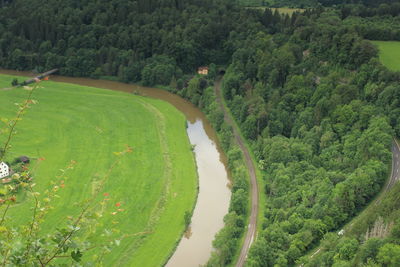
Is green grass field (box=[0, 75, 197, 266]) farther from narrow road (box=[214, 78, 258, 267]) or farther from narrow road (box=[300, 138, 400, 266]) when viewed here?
narrow road (box=[300, 138, 400, 266])

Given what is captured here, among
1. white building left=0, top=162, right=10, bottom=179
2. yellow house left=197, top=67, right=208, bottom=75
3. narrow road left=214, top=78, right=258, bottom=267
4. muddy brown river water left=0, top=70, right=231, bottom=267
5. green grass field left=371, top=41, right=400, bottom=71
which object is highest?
green grass field left=371, top=41, right=400, bottom=71

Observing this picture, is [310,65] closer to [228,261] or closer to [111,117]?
[111,117]

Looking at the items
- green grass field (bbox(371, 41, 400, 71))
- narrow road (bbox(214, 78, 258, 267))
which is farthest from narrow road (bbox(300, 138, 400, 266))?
green grass field (bbox(371, 41, 400, 71))

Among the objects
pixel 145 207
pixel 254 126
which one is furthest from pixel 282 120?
pixel 145 207

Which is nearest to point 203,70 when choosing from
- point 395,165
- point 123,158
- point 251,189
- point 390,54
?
point 123,158

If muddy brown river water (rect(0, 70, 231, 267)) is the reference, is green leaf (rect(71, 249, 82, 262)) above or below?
above

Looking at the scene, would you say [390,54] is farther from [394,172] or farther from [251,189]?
[251,189]

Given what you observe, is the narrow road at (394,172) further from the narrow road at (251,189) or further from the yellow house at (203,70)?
the yellow house at (203,70)
